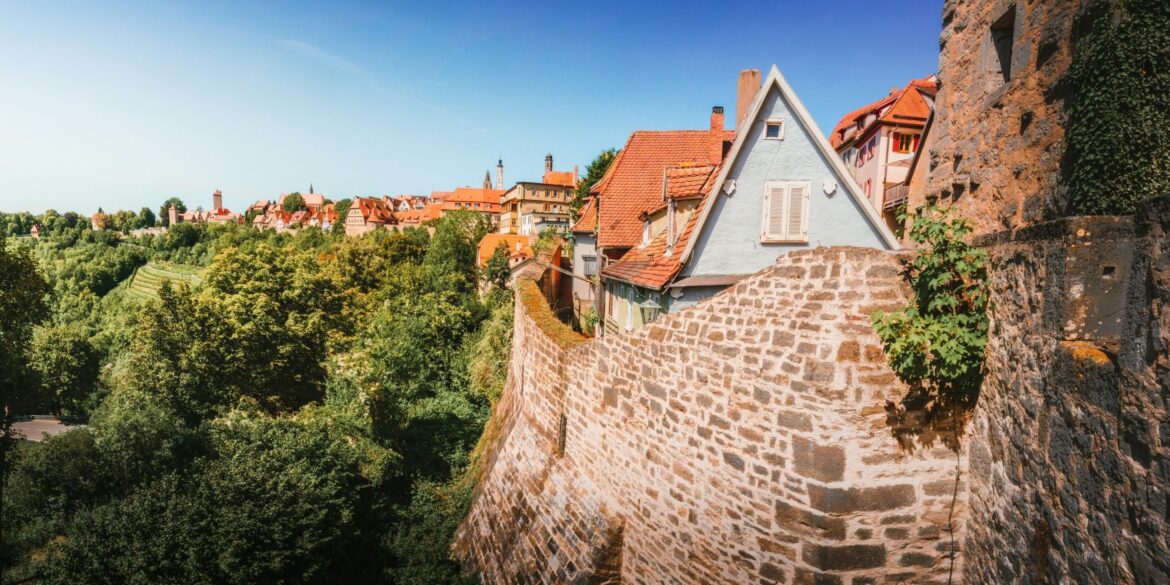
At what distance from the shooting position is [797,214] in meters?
11.7

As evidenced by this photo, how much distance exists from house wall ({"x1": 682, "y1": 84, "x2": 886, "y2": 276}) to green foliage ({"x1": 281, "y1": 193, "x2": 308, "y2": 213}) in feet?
487

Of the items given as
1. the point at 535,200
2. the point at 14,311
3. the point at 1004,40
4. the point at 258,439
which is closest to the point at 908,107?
the point at 1004,40

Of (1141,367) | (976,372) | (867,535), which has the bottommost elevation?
(867,535)

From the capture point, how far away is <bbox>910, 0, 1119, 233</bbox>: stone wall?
173 inches

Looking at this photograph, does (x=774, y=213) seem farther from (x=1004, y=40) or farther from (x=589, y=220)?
(x=589, y=220)

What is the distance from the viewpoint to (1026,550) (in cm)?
401

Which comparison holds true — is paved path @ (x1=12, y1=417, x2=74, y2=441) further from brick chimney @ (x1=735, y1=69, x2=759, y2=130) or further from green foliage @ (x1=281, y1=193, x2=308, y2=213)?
green foliage @ (x1=281, y1=193, x2=308, y2=213)

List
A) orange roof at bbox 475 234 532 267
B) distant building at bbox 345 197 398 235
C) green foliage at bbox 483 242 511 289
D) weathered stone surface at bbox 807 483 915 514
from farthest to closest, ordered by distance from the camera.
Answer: distant building at bbox 345 197 398 235, orange roof at bbox 475 234 532 267, green foliage at bbox 483 242 511 289, weathered stone surface at bbox 807 483 915 514

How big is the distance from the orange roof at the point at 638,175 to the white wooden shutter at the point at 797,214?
23.9 ft

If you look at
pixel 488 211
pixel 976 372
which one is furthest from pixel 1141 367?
pixel 488 211

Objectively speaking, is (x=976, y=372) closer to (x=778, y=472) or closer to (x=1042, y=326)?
(x=1042, y=326)

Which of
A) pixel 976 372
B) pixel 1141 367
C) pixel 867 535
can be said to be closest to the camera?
pixel 1141 367

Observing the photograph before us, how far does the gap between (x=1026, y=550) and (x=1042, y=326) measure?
1706 millimetres

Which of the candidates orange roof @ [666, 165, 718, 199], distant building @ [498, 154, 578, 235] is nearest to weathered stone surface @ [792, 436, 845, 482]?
orange roof @ [666, 165, 718, 199]
